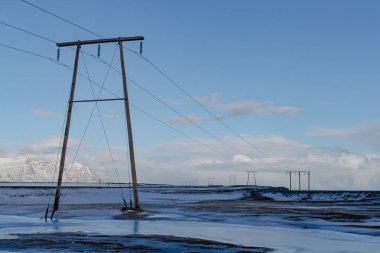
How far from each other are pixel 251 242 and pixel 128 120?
20.4m

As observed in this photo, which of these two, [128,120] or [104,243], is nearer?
[104,243]

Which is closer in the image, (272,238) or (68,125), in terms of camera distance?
(272,238)

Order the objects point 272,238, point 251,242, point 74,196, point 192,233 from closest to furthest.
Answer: point 251,242 < point 272,238 < point 192,233 < point 74,196

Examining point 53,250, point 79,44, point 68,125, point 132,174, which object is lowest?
point 53,250

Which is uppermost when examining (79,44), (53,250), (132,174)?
(79,44)

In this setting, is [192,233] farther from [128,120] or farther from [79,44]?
[79,44]

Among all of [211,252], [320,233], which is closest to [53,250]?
[211,252]

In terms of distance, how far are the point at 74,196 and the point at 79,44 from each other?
42.8 metres

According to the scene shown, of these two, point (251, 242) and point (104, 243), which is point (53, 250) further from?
point (251, 242)

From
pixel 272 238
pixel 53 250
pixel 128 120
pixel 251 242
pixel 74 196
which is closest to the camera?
pixel 53 250

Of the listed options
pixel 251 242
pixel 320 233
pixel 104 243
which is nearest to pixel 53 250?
pixel 104 243

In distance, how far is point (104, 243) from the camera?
55.5 ft

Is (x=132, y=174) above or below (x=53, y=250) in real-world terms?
above

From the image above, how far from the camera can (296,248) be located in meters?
16.5
